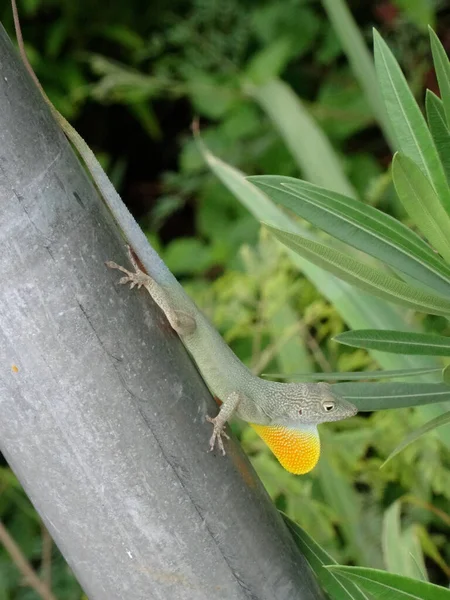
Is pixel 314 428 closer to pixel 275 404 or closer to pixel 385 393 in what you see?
pixel 275 404

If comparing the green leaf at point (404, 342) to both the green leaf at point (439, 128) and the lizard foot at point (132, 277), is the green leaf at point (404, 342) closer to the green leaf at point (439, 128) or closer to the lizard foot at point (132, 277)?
the green leaf at point (439, 128)

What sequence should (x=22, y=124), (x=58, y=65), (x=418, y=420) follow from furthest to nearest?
(x=58, y=65) < (x=418, y=420) < (x=22, y=124)

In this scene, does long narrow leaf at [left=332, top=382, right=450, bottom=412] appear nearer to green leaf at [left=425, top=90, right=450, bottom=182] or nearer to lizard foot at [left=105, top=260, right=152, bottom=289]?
green leaf at [left=425, top=90, right=450, bottom=182]

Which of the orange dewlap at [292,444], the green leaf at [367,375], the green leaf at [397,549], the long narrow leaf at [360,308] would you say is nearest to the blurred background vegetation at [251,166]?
the green leaf at [397,549]

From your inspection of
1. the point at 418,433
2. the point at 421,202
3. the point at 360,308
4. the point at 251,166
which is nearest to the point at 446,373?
the point at 418,433

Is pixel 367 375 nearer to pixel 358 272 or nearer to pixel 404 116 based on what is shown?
pixel 358 272

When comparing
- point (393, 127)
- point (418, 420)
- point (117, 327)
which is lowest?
point (418, 420)

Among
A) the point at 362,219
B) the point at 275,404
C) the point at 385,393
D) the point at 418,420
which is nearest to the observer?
the point at 362,219

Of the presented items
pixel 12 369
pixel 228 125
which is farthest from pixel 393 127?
pixel 228 125
